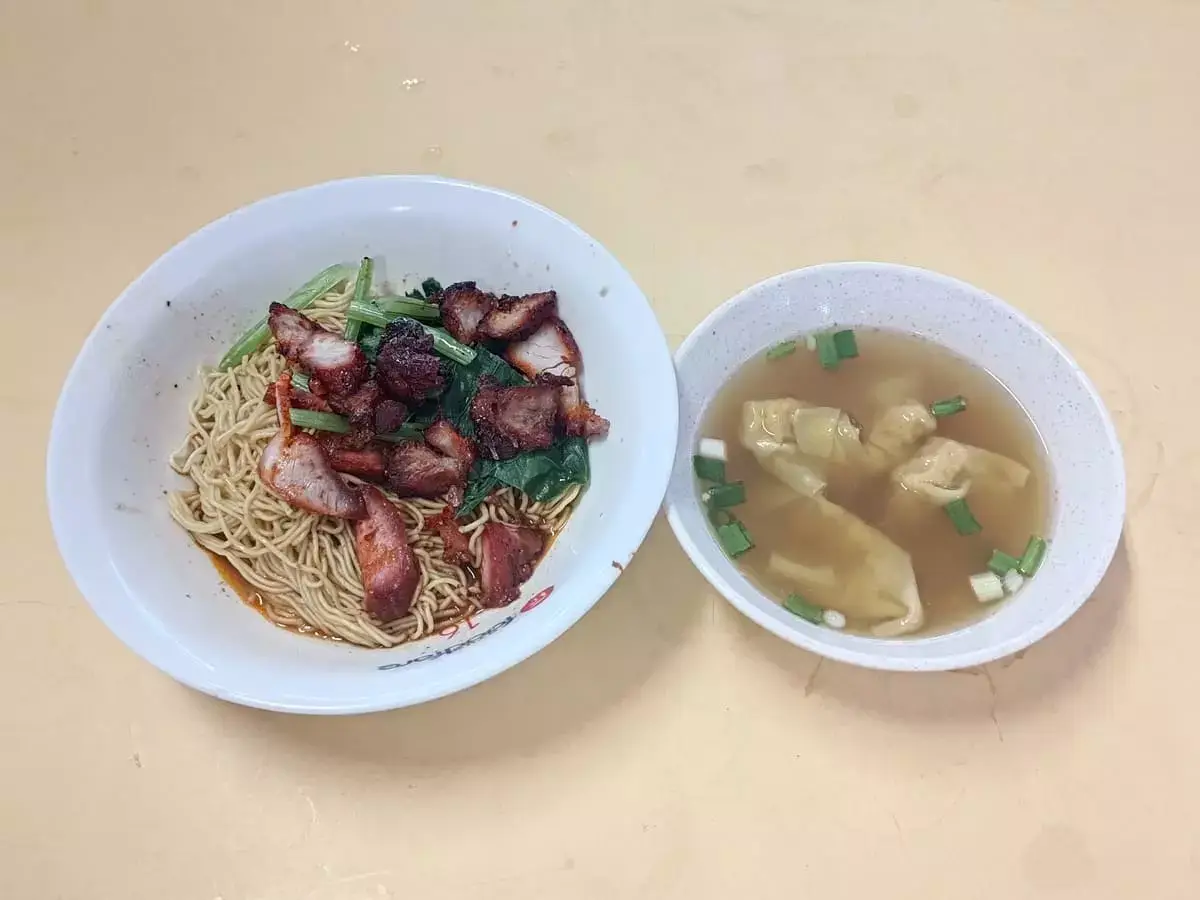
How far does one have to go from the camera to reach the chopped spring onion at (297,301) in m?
1.96

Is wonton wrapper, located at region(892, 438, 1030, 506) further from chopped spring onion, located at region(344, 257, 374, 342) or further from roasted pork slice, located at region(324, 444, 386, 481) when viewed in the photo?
chopped spring onion, located at region(344, 257, 374, 342)

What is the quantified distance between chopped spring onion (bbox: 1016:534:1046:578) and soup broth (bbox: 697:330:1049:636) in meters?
0.03

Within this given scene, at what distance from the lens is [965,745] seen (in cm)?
174

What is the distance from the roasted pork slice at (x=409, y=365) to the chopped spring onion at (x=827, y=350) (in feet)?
3.05

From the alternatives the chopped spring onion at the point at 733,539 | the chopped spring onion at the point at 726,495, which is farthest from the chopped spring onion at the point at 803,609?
the chopped spring onion at the point at 726,495

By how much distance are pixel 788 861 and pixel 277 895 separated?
1029mm

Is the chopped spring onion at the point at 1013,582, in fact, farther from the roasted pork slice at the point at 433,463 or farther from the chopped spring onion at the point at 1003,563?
the roasted pork slice at the point at 433,463

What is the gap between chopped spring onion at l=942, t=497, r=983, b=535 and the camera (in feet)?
6.39

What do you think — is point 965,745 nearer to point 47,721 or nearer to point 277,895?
point 277,895

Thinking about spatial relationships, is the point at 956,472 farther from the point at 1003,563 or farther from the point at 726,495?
the point at 726,495

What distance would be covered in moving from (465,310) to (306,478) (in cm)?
52

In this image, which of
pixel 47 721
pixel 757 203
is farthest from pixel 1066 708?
pixel 47 721

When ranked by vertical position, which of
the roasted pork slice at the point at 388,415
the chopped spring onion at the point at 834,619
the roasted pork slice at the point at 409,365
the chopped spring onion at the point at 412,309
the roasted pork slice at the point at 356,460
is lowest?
the chopped spring onion at the point at 834,619

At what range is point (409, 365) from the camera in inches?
70.6
